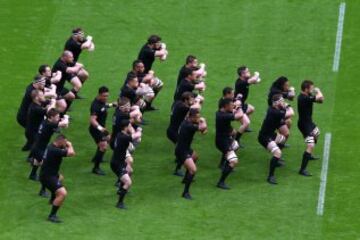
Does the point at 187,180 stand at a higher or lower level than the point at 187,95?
lower

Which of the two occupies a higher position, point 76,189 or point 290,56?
point 290,56

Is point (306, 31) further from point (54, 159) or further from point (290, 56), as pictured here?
point (54, 159)

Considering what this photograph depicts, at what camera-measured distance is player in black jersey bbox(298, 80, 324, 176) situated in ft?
129

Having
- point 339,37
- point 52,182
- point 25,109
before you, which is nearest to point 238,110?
point 25,109

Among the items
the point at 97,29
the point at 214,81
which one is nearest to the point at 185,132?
the point at 214,81

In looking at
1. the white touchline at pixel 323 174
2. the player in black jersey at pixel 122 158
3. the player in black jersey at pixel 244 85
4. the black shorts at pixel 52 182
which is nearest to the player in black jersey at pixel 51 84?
the player in black jersey at pixel 122 158

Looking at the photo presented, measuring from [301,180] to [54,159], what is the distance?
23.7 ft

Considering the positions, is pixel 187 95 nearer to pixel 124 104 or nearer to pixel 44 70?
pixel 124 104

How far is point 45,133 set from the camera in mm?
37625

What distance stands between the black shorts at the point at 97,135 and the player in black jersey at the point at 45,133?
4.40 ft

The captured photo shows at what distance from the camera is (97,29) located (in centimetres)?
4638

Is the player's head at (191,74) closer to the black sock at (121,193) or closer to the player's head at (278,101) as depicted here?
the player's head at (278,101)

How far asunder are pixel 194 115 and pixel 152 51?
15.3ft

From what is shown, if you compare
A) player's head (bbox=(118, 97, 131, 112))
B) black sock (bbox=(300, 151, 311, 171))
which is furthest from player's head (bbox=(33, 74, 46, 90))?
black sock (bbox=(300, 151, 311, 171))
